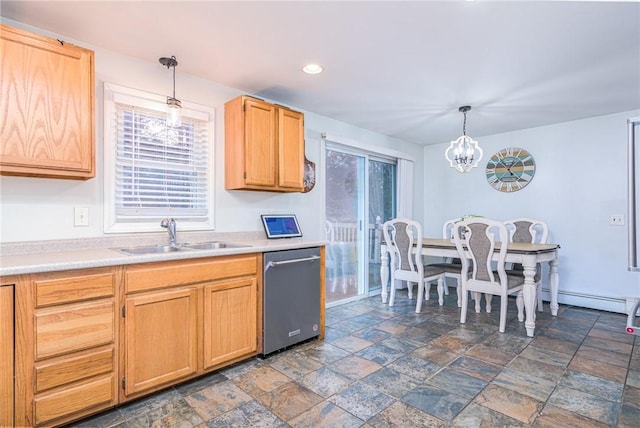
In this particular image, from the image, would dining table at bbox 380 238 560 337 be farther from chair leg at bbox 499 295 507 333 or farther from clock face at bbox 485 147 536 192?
clock face at bbox 485 147 536 192

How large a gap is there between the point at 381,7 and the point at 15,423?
9.00ft

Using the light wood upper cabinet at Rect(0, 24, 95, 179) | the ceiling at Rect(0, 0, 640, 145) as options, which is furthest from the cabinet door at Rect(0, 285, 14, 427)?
the ceiling at Rect(0, 0, 640, 145)

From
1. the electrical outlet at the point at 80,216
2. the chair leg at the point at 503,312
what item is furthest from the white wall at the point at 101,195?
the chair leg at the point at 503,312

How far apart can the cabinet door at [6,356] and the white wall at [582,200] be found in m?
5.03

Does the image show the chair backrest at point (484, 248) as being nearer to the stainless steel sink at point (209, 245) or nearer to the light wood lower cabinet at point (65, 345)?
the stainless steel sink at point (209, 245)

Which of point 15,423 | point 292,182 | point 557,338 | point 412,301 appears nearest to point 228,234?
point 292,182

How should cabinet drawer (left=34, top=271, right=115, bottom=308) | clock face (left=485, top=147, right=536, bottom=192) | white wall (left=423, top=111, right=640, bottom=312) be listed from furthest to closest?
clock face (left=485, top=147, right=536, bottom=192) < white wall (left=423, top=111, right=640, bottom=312) < cabinet drawer (left=34, top=271, right=115, bottom=308)

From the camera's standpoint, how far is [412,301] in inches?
167

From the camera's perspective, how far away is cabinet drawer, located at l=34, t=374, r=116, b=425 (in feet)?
5.28

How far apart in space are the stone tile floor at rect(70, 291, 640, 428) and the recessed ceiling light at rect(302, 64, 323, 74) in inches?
87.7

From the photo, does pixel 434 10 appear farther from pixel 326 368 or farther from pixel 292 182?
pixel 326 368

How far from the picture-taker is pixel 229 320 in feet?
7.61

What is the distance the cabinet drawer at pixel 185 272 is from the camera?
6.23 feet

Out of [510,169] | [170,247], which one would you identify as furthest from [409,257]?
[170,247]
